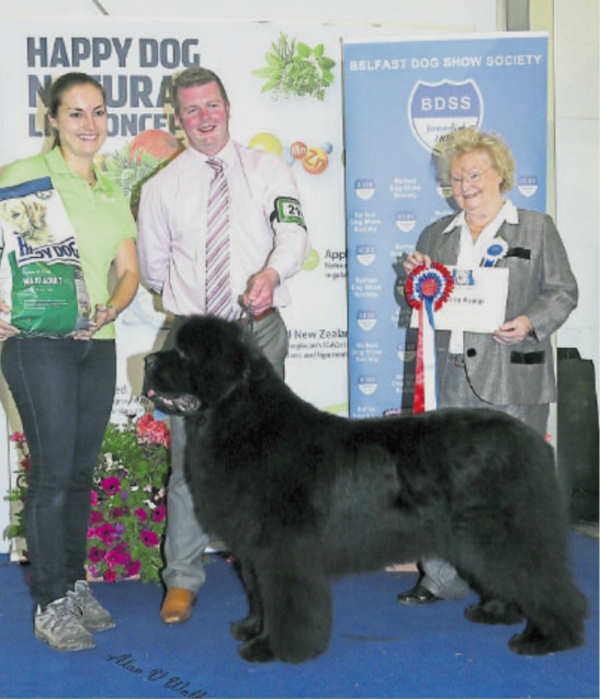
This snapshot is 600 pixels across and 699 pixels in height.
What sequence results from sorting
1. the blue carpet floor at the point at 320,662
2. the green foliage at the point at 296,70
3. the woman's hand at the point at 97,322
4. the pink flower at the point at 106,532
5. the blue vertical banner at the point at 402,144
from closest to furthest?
the blue carpet floor at the point at 320,662
the woman's hand at the point at 97,322
the pink flower at the point at 106,532
the blue vertical banner at the point at 402,144
the green foliage at the point at 296,70

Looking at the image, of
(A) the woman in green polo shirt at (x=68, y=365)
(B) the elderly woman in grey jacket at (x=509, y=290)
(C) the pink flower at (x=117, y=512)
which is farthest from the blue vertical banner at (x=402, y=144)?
(A) the woman in green polo shirt at (x=68, y=365)

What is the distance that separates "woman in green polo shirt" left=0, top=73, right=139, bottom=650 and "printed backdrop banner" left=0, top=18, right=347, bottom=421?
1.65m

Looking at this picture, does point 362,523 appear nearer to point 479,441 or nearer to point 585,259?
point 479,441

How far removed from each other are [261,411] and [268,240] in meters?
1.14

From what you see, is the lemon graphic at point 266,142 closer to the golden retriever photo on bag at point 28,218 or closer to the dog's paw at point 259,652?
the golden retriever photo on bag at point 28,218

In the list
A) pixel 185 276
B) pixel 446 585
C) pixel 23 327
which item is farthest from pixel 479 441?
pixel 23 327

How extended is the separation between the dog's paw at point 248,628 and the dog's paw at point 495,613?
106 cm

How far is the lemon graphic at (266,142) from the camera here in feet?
17.5

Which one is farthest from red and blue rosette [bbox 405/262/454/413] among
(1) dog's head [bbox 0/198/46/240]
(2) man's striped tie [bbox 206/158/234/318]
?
(1) dog's head [bbox 0/198/46/240]

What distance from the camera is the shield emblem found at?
16.7 ft

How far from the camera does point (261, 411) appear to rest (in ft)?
10.4

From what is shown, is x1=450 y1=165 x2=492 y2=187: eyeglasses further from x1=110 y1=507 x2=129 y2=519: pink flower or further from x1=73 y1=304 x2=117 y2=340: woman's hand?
x1=110 y1=507 x2=129 y2=519: pink flower

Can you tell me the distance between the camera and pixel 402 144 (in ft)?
16.9

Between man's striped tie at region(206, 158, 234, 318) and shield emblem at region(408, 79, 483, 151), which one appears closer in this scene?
man's striped tie at region(206, 158, 234, 318)
